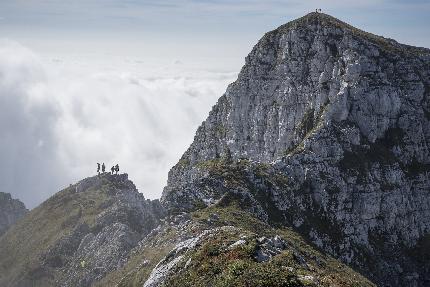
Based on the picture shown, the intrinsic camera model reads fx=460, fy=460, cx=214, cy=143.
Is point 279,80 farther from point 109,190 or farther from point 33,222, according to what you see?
point 33,222

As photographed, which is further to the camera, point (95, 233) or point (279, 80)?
point (279, 80)

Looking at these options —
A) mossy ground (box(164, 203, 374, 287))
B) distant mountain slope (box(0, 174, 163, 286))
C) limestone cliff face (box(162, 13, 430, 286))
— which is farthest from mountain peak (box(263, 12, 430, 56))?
mossy ground (box(164, 203, 374, 287))

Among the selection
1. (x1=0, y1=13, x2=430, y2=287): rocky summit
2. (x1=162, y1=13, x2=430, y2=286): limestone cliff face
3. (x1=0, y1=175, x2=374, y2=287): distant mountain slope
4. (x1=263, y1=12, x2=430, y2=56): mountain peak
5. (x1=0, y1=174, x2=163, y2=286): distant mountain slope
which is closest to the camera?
(x1=0, y1=175, x2=374, y2=287): distant mountain slope

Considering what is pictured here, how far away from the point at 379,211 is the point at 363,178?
9.70 metres

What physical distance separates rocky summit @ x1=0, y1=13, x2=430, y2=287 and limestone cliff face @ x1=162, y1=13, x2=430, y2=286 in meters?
0.35

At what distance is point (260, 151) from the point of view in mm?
155625

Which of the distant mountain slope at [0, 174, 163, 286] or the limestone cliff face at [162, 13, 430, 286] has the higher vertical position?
the limestone cliff face at [162, 13, 430, 286]

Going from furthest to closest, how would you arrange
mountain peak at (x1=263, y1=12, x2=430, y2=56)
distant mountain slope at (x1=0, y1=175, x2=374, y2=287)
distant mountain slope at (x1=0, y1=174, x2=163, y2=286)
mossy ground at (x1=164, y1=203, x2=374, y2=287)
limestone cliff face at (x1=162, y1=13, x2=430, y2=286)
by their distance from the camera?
1. mountain peak at (x1=263, y1=12, x2=430, y2=56)
2. distant mountain slope at (x1=0, y1=174, x2=163, y2=286)
3. limestone cliff face at (x1=162, y1=13, x2=430, y2=286)
4. distant mountain slope at (x1=0, y1=175, x2=374, y2=287)
5. mossy ground at (x1=164, y1=203, x2=374, y2=287)

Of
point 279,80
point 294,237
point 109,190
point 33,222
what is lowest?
point 33,222

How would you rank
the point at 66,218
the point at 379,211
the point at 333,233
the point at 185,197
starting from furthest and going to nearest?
the point at 66,218 < the point at 379,211 < the point at 333,233 < the point at 185,197

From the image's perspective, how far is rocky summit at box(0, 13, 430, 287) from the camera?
102 m

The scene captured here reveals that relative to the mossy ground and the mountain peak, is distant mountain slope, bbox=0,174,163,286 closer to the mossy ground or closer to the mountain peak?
the mossy ground

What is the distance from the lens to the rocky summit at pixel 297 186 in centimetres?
10162

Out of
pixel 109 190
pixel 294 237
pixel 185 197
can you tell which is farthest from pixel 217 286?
pixel 109 190
